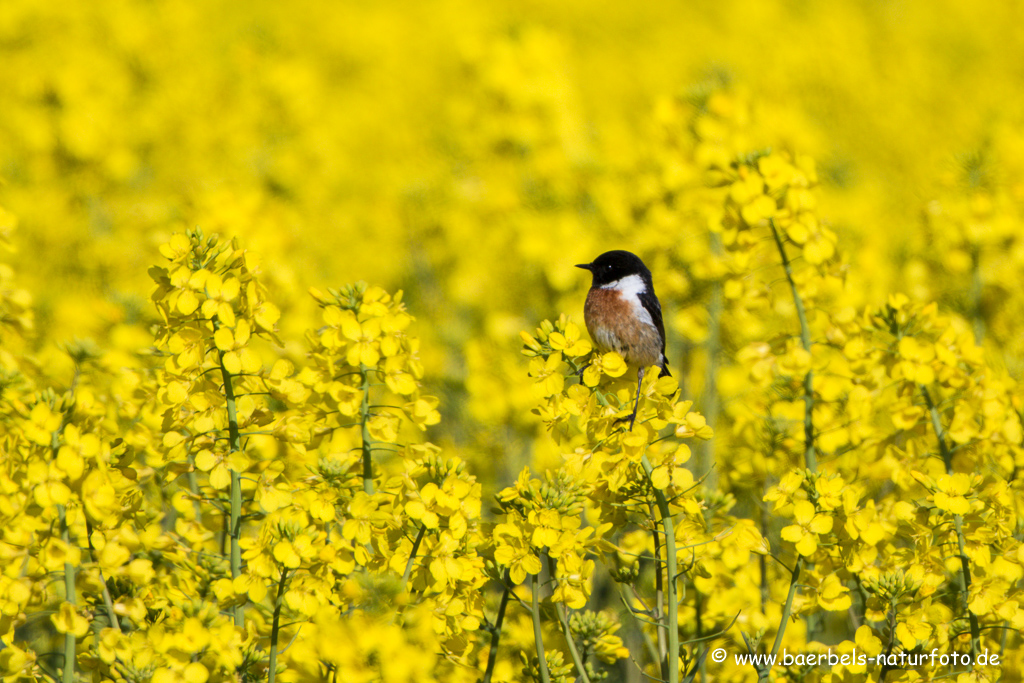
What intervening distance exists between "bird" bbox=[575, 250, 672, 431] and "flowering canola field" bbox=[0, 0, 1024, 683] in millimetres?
269

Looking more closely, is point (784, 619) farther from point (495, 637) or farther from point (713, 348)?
point (713, 348)

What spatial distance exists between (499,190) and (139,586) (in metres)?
4.53

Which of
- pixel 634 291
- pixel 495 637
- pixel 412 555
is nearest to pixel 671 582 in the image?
pixel 495 637

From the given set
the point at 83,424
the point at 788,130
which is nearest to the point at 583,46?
the point at 788,130

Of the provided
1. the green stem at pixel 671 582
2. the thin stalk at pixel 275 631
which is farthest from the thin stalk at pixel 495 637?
the thin stalk at pixel 275 631

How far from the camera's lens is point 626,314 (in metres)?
2.96

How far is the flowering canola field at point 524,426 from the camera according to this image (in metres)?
2.25

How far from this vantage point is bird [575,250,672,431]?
2.88 meters

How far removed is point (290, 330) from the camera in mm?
4863

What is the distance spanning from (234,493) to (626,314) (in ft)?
4.66

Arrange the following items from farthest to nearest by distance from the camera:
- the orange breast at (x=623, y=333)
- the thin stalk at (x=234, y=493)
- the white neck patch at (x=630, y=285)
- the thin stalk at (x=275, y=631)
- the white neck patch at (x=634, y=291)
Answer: the white neck patch at (x=630, y=285), the white neck patch at (x=634, y=291), the orange breast at (x=623, y=333), the thin stalk at (x=234, y=493), the thin stalk at (x=275, y=631)

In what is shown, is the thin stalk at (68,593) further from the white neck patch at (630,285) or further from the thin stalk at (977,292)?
the thin stalk at (977,292)

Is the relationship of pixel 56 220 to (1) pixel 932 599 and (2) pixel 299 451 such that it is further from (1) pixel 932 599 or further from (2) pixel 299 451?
(1) pixel 932 599

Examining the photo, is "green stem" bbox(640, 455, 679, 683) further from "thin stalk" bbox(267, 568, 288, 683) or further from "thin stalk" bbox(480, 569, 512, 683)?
"thin stalk" bbox(267, 568, 288, 683)
